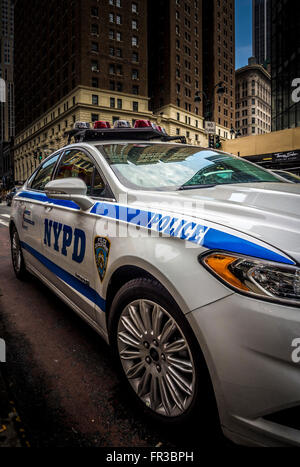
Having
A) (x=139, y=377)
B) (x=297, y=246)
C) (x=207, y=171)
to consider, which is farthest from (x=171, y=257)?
(x=207, y=171)

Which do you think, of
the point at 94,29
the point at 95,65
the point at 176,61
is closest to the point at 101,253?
the point at 95,65

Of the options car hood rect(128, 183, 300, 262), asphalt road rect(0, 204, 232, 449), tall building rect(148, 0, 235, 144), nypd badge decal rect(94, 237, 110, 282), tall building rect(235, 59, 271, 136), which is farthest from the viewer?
tall building rect(235, 59, 271, 136)

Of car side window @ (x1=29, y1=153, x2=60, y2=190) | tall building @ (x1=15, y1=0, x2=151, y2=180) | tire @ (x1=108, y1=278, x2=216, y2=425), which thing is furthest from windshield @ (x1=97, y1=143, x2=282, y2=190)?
tall building @ (x1=15, y1=0, x2=151, y2=180)

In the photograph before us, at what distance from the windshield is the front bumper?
45.2 inches

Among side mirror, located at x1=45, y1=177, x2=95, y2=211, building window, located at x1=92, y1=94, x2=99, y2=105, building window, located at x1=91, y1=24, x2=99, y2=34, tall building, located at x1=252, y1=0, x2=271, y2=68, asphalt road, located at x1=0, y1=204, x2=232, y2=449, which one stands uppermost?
tall building, located at x1=252, y1=0, x2=271, y2=68

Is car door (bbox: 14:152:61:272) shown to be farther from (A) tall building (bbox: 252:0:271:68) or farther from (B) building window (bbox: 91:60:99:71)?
(A) tall building (bbox: 252:0:271:68)

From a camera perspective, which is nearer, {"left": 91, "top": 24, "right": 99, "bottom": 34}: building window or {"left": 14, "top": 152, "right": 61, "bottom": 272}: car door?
{"left": 14, "top": 152, "right": 61, "bottom": 272}: car door

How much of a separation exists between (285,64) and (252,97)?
7302 centimetres

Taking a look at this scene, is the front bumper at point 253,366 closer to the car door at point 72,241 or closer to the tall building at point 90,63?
the car door at point 72,241

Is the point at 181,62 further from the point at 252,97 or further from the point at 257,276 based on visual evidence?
the point at 257,276

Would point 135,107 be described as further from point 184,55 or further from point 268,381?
point 268,381

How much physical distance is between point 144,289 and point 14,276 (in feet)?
11.8

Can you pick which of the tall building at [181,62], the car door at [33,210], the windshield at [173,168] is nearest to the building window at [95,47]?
the tall building at [181,62]

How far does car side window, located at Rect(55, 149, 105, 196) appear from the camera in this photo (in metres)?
2.37
